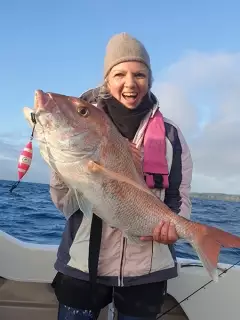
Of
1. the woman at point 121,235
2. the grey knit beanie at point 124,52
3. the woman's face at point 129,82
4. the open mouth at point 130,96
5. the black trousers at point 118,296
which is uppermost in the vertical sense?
the grey knit beanie at point 124,52

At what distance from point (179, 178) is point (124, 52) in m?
1.07

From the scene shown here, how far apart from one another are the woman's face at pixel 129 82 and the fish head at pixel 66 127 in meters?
0.42

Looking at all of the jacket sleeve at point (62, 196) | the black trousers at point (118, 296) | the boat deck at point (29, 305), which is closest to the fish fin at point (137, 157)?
the jacket sleeve at point (62, 196)

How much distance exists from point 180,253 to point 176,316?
323 cm

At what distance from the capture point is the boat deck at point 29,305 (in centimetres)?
468

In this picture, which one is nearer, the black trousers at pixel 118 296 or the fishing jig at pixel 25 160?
the fishing jig at pixel 25 160

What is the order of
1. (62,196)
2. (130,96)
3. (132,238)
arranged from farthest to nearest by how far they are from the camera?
(130,96), (62,196), (132,238)

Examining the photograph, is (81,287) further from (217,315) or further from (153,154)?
(217,315)

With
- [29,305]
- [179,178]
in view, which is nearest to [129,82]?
[179,178]

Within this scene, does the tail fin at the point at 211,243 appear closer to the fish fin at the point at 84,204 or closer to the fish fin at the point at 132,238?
the fish fin at the point at 132,238

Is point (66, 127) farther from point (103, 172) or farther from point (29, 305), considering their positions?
point (29, 305)

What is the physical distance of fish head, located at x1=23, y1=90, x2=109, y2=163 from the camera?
A: 265 cm

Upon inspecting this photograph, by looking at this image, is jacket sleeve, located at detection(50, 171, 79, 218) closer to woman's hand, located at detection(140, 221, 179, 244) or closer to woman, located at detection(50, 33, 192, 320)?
woman, located at detection(50, 33, 192, 320)

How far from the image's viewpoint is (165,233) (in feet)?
9.64
